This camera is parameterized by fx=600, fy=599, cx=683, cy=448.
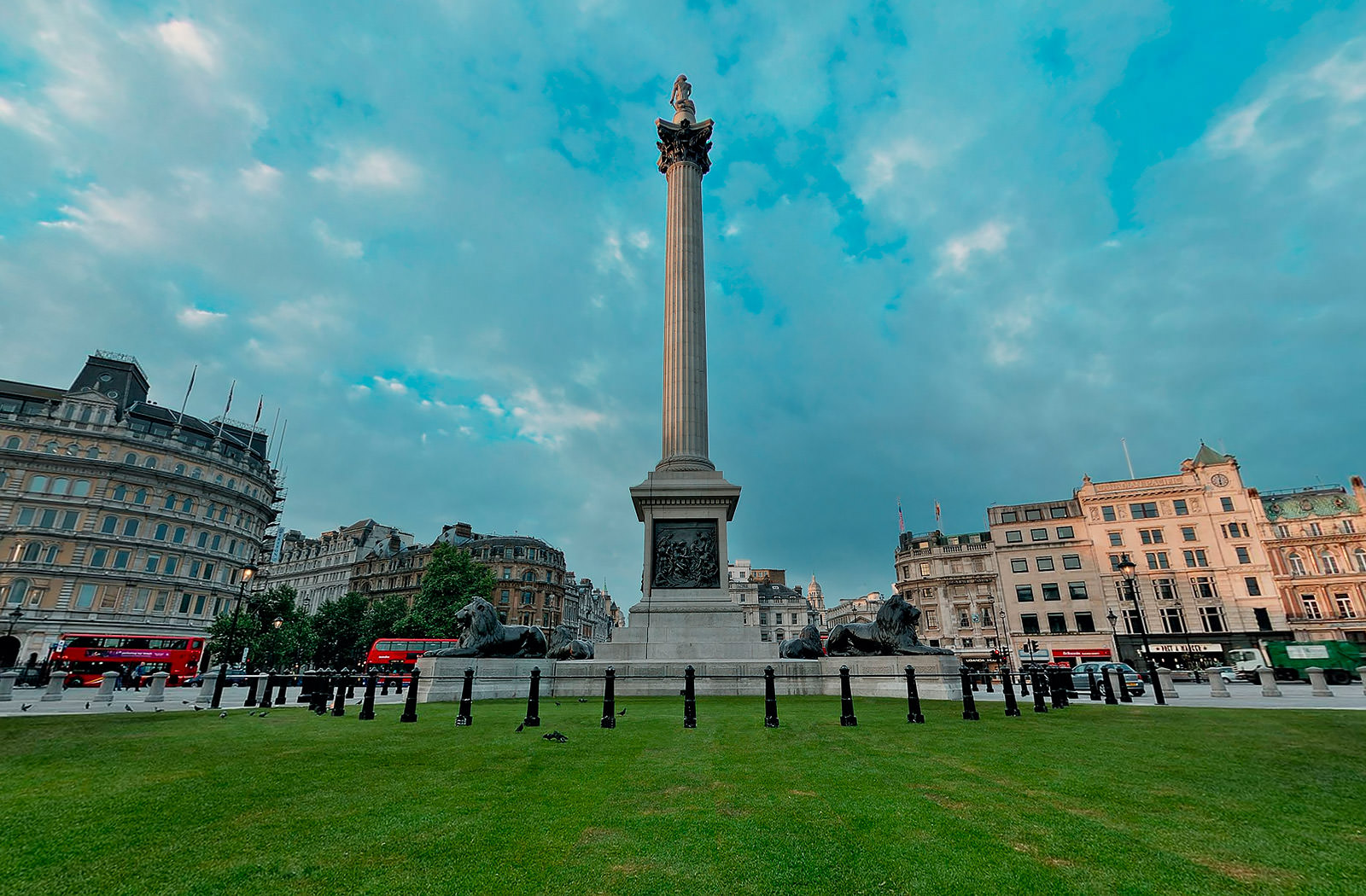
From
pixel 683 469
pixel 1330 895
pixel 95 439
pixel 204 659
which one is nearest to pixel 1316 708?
pixel 1330 895

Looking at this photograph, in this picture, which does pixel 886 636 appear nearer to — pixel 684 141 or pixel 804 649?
pixel 804 649

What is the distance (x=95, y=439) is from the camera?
53781mm

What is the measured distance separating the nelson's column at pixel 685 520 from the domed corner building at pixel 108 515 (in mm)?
51025

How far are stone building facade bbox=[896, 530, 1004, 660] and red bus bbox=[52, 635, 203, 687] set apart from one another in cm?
6310

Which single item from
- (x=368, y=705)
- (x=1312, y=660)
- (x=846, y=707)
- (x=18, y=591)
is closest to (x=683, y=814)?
(x=846, y=707)

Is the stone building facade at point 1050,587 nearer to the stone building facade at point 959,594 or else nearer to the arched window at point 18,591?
the stone building facade at point 959,594

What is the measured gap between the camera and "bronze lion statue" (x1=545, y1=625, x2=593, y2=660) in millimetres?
20578

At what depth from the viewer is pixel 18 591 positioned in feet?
159

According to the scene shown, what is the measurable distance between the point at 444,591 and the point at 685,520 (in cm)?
4321

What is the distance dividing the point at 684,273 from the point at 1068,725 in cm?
2368

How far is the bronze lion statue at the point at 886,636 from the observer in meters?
19.0

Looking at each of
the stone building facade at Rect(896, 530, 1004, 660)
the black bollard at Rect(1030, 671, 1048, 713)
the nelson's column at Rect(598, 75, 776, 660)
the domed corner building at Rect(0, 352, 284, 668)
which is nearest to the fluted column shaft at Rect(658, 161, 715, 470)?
the nelson's column at Rect(598, 75, 776, 660)

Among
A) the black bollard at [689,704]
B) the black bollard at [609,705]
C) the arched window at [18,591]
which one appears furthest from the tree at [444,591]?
the black bollard at [689,704]

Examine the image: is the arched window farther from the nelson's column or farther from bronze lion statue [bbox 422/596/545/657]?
the nelson's column
